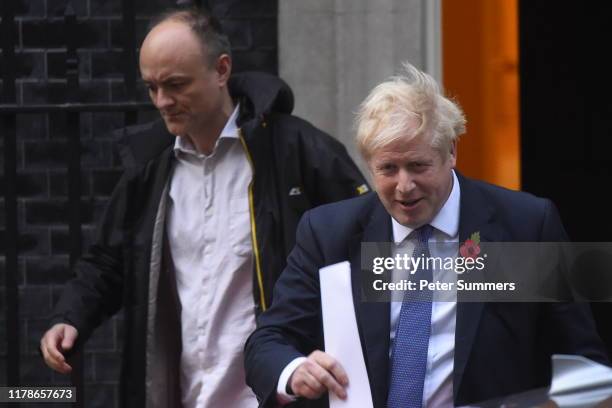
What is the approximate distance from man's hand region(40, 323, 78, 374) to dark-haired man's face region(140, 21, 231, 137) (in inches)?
27.2

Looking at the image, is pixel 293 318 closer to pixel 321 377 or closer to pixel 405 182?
pixel 321 377

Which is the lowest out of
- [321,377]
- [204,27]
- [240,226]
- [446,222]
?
[321,377]

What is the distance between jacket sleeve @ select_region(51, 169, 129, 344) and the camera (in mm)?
4723

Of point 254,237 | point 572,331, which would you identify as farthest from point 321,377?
point 254,237

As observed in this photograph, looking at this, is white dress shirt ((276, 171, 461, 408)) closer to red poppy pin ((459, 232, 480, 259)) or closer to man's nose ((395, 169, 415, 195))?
red poppy pin ((459, 232, 480, 259))

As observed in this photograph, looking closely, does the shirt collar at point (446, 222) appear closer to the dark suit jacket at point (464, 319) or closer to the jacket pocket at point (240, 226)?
the dark suit jacket at point (464, 319)

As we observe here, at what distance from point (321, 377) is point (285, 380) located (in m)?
0.21

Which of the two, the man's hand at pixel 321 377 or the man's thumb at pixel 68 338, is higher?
the man's hand at pixel 321 377

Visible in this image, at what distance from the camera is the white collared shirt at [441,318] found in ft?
11.7

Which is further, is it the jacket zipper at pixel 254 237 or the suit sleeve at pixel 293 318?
the jacket zipper at pixel 254 237

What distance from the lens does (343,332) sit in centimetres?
359

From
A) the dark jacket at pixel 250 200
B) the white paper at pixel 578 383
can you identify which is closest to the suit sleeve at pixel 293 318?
the dark jacket at pixel 250 200

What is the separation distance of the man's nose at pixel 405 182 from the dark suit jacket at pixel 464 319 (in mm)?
199

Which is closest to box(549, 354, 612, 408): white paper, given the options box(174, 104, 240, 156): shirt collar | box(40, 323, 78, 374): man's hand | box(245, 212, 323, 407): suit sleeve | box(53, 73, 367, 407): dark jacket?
box(245, 212, 323, 407): suit sleeve
